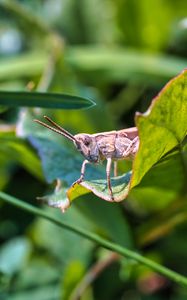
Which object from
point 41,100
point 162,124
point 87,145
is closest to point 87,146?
point 87,145

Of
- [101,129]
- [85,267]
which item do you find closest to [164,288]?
[85,267]

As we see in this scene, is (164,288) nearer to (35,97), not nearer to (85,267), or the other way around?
(85,267)

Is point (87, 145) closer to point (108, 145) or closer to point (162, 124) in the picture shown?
point (108, 145)

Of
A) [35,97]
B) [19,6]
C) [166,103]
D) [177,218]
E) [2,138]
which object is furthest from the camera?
[19,6]

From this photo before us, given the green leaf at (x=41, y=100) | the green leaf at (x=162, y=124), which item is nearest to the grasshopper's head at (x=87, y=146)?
the green leaf at (x=41, y=100)

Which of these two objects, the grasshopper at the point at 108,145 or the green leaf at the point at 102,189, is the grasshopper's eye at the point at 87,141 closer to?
the grasshopper at the point at 108,145
